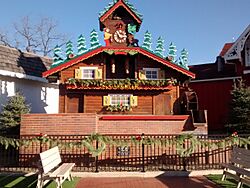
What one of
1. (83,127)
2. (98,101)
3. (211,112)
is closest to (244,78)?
(211,112)

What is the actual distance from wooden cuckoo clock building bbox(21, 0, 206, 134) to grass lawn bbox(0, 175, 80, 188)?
5297mm

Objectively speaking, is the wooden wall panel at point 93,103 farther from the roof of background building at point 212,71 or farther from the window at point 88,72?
the roof of background building at point 212,71

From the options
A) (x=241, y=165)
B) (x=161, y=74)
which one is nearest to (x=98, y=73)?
(x=161, y=74)

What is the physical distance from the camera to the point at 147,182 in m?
8.17

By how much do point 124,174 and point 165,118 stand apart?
401 cm

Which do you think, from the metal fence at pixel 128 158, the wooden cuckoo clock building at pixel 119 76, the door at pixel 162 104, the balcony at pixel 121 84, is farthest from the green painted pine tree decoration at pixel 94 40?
the metal fence at pixel 128 158

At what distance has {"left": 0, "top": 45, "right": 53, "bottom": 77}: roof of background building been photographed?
1490 centimetres

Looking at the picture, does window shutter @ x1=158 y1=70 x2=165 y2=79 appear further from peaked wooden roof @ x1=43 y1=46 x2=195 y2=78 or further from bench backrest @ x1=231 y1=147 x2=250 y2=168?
bench backrest @ x1=231 y1=147 x2=250 y2=168

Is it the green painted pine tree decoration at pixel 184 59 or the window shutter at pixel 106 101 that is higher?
the green painted pine tree decoration at pixel 184 59

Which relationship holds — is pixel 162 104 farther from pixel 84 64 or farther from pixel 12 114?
pixel 12 114

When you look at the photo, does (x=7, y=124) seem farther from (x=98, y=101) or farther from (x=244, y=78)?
(x=244, y=78)

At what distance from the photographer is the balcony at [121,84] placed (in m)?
13.2

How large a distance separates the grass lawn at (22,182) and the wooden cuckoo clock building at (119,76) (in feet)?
17.4

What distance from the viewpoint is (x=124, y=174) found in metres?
9.01
